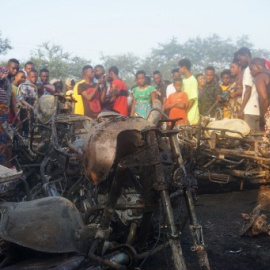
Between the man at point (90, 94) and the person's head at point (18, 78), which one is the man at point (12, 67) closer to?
the person's head at point (18, 78)

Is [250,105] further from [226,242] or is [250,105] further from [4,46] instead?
[4,46]

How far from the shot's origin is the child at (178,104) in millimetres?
7867

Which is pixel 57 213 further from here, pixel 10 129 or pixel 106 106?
pixel 106 106

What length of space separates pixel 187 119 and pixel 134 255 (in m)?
5.66

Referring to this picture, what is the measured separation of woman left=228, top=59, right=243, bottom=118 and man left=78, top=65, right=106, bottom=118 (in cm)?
313

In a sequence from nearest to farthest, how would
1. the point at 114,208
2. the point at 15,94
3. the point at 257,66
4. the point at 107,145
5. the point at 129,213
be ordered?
the point at 114,208 → the point at 107,145 → the point at 129,213 → the point at 257,66 → the point at 15,94

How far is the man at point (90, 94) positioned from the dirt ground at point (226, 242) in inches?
147

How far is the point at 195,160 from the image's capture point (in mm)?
5531

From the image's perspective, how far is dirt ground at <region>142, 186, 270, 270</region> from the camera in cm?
328

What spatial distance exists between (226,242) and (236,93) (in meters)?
5.12

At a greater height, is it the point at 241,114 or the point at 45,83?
the point at 45,83

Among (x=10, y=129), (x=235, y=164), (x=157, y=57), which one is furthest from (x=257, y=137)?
(x=157, y=57)

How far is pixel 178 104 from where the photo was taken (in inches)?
309

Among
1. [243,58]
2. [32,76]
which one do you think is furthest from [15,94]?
[243,58]
